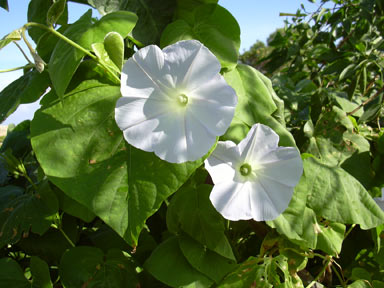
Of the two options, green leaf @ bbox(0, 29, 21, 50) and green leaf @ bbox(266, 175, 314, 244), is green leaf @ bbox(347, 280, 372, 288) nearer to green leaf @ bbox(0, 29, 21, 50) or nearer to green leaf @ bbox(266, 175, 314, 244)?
green leaf @ bbox(266, 175, 314, 244)

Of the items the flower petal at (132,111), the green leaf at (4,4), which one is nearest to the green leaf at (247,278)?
the flower petal at (132,111)

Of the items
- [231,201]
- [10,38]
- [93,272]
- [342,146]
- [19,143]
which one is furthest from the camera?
[19,143]

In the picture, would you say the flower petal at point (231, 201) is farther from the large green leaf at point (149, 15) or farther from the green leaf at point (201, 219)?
the large green leaf at point (149, 15)

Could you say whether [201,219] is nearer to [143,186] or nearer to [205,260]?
[205,260]

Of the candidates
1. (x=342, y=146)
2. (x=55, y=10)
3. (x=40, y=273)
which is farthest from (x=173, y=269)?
(x=342, y=146)

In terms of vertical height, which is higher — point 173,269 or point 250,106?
point 250,106

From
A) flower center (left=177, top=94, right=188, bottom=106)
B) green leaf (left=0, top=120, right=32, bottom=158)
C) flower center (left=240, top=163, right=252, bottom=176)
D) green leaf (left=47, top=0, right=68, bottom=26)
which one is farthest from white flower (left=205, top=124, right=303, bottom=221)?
green leaf (left=0, top=120, right=32, bottom=158)
